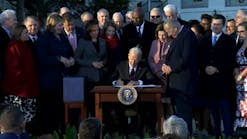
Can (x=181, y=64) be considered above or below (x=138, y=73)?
above

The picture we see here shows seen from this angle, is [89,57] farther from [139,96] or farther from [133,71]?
[139,96]

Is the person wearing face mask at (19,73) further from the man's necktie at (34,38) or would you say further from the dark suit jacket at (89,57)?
the dark suit jacket at (89,57)

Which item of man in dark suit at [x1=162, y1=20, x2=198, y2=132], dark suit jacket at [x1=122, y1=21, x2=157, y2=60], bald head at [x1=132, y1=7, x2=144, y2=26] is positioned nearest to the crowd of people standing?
man in dark suit at [x1=162, y1=20, x2=198, y2=132]

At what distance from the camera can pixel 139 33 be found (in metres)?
9.97

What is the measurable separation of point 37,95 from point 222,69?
2.64m

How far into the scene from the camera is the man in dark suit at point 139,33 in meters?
9.88

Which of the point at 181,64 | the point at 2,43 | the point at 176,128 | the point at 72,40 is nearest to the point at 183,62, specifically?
the point at 181,64

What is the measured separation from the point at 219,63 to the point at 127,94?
1457 mm

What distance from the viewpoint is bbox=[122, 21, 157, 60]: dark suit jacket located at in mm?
9875

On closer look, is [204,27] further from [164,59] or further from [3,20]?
[3,20]

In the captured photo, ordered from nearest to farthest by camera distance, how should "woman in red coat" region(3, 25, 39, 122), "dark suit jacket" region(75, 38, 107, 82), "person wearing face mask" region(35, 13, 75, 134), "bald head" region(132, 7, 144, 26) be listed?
1. "woman in red coat" region(3, 25, 39, 122)
2. "person wearing face mask" region(35, 13, 75, 134)
3. "dark suit jacket" region(75, 38, 107, 82)
4. "bald head" region(132, 7, 144, 26)

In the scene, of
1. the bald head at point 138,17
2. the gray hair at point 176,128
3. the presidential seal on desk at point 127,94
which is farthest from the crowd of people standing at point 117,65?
the gray hair at point 176,128

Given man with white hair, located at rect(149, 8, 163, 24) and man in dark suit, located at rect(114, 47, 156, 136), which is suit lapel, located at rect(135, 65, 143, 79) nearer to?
man in dark suit, located at rect(114, 47, 156, 136)

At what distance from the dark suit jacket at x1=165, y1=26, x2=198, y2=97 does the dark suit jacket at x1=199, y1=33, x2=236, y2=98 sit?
409 millimetres
